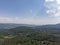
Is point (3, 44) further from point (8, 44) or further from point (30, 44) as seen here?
point (30, 44)

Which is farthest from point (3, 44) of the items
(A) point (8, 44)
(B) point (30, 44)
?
(B) point (30, 44)

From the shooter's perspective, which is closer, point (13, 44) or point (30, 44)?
point (13, 44)

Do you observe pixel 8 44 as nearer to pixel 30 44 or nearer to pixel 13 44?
pixel 13 44

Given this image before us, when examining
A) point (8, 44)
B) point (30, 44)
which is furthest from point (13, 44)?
point (30, 44)

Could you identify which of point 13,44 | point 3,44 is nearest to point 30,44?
point 13,44
